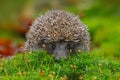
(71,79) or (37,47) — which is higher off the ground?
(37,47)

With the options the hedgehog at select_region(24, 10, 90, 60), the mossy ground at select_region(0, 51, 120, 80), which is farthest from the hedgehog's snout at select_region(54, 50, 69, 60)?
the mossy ground at select_region(0, 51, 120, 80)

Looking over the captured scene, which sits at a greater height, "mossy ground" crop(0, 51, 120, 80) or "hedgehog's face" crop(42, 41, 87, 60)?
"hedgehog's face" crop(42, 41, 87, 60)

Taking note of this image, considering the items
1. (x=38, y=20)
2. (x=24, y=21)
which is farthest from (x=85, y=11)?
(x=38, y=20)

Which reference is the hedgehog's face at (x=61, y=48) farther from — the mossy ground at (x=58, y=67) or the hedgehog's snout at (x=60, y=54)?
the mossy ground at (x=58, y=67)

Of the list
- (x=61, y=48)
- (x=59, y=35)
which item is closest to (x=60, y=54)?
(x=61, y=48)

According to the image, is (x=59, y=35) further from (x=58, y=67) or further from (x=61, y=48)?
(x=58, y=67)

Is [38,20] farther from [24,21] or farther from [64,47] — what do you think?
[24,21]

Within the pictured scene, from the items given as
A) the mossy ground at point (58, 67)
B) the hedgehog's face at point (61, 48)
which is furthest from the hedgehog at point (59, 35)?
the mossy ground at point (58, 67)

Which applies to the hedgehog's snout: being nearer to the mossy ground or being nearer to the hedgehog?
the hedgehog
